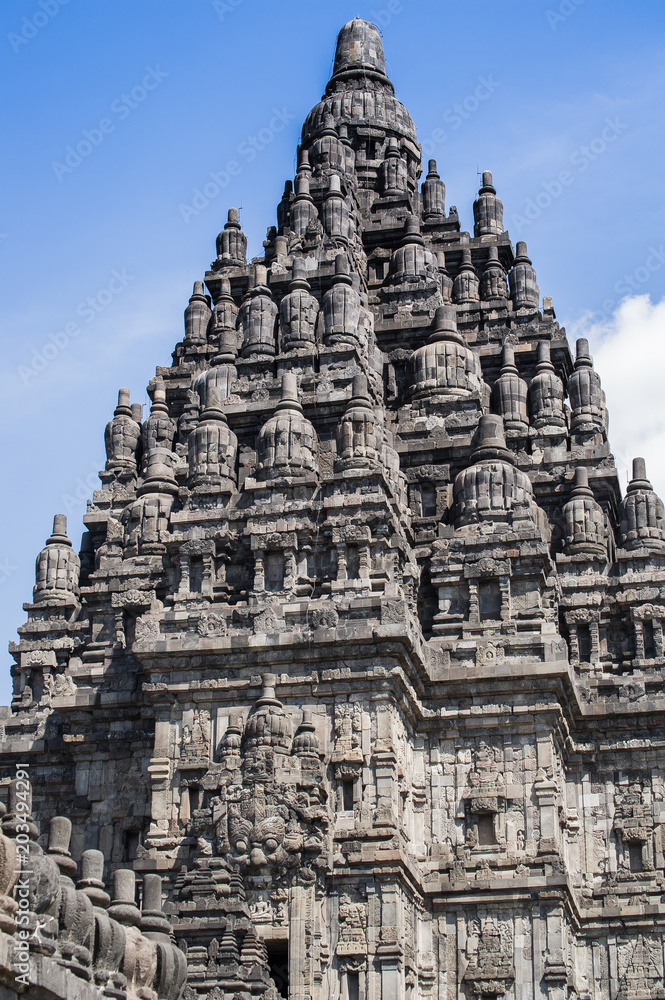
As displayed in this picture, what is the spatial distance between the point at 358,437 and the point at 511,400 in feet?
37.2

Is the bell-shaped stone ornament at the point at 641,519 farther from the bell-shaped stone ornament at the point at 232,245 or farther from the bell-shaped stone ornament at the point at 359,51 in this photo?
the bell-shaped stone ornament at the point at 359,51

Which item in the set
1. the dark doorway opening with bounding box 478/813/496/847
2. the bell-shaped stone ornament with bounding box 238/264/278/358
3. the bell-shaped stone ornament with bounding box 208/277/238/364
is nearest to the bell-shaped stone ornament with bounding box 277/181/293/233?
the bell-shaped stone ornament with bounding box 208/277/238/364

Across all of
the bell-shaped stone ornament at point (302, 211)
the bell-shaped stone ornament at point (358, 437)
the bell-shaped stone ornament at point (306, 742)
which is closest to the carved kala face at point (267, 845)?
the bell-shaped stone ornament at point (306, 742)

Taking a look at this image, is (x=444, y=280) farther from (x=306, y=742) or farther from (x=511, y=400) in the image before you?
(x=306, y=742)

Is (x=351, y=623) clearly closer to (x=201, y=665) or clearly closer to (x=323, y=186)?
(x=201, y=665)

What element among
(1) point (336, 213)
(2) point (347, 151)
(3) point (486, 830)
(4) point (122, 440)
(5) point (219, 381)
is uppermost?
(2) point (347, 151)

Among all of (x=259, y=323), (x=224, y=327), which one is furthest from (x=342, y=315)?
(x=224, y=327)

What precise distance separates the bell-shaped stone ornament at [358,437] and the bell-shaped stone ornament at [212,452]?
3381mm

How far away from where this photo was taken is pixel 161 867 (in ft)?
144

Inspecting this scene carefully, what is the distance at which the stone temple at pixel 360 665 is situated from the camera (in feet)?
140

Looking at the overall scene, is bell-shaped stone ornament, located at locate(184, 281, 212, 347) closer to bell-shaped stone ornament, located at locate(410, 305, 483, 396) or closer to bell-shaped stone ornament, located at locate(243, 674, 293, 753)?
bell-shaped stone ornament, located at locate(410, 305, 483, 396)

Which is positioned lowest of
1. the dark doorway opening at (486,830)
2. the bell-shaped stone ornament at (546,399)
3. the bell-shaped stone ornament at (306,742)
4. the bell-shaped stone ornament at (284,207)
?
the dark doorway opening at (486,830)

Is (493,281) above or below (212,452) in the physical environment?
above

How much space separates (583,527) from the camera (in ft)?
178
